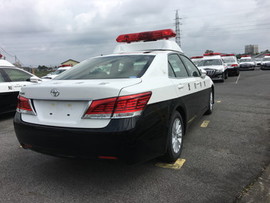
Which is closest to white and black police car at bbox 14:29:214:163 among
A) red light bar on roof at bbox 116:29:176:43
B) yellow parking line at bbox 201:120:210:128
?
yellow parking line at bbox 201:120:210:128

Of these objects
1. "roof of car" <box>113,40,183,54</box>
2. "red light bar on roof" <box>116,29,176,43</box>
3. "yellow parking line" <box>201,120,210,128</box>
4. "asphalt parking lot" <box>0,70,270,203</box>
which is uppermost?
"red light bar on roof" <box>116,29,176,43</box>

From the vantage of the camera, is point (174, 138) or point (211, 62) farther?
point (211, 62)

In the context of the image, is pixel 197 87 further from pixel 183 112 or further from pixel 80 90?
pixel 80 90

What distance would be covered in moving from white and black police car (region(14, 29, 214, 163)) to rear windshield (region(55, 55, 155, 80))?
1cm

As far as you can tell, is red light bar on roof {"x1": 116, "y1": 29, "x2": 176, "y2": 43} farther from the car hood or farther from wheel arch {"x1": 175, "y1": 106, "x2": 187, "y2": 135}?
the car hood

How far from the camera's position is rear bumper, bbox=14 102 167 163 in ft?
7.64

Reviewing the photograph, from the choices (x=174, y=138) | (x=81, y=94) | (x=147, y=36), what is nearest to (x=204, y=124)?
(x=174, y=138)

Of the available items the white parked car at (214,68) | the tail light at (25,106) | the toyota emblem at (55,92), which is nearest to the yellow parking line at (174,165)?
the toyota emblem at (55,92)

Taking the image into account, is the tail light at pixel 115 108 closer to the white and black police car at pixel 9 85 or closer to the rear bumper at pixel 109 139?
the rear bumper at pixel 109 139

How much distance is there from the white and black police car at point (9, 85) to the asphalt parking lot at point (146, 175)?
2.17 metres

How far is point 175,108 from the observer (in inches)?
123

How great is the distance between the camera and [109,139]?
7.61 feet

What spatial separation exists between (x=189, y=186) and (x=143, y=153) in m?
0.68

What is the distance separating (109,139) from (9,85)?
504cm
